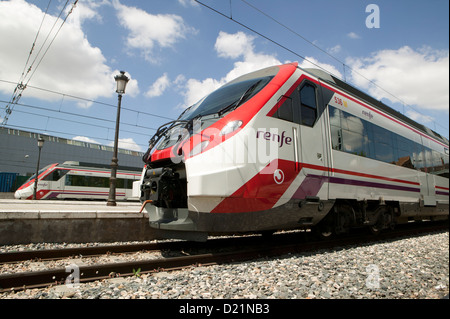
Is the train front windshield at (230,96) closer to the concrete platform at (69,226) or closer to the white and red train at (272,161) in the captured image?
the white and red train at (272,161)

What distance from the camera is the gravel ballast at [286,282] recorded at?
2.83m

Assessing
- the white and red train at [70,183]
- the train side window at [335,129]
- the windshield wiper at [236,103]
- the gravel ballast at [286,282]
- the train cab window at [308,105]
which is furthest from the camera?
the white and red train at [70,183]

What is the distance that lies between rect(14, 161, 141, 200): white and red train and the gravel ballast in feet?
61.7

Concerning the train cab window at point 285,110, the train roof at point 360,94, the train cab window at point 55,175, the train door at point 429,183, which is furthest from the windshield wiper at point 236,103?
the train cab window at point 55,175

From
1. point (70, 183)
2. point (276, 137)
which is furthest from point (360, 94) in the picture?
point (70, 183)

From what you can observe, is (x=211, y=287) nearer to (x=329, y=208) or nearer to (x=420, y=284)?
(x=420, y=284)

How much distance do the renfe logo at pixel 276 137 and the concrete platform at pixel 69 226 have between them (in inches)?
138

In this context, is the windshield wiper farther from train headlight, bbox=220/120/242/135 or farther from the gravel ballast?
the gravel ballast

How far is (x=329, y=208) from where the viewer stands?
17.4ft

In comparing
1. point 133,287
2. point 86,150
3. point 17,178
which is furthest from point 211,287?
point 86,150

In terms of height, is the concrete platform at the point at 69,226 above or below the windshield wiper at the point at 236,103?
below

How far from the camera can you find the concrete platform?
5.08 metres

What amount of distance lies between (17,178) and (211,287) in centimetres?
3214

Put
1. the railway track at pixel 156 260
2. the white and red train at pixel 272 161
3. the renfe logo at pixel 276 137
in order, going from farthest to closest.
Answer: the renfe logo at pixel 276 137
the white and red train at pixel 272 161
the railway track at pixel 156 260
